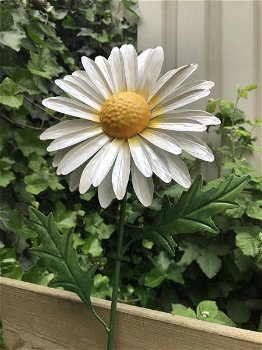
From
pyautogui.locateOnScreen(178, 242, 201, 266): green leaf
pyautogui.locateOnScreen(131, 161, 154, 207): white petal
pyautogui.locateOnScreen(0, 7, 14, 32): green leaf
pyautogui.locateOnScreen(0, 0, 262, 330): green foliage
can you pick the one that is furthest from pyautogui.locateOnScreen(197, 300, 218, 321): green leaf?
pyautogui.locateOnScreen(0, 7, 14, 32): green leaf

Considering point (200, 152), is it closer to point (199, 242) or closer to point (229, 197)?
point (229, 197)

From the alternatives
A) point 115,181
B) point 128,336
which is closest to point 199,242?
point 128,336

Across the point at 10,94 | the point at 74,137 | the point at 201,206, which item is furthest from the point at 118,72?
the point at 10,94

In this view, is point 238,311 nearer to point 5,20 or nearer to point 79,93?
point 79,93

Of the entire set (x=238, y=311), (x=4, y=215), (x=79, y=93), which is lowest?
(x=238, y=311)

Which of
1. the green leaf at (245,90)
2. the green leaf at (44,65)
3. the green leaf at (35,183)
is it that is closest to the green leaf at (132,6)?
the green leaf at (44,65)

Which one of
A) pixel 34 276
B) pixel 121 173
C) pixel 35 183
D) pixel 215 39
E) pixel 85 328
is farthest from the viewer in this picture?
pixel 215 39

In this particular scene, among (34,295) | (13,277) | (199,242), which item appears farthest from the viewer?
(199,242)
